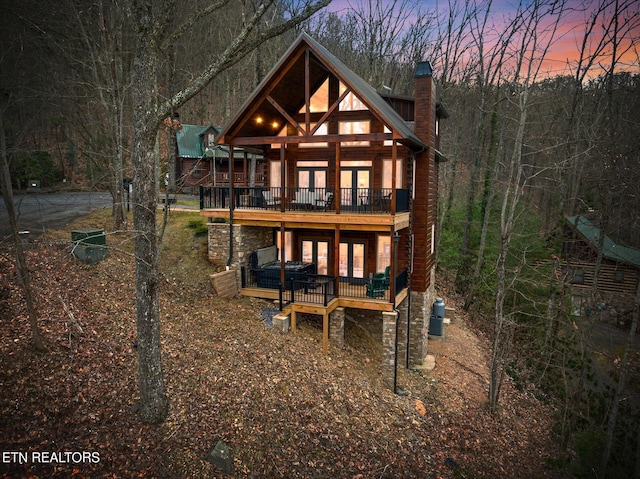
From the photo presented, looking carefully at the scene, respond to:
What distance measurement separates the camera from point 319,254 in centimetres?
1738

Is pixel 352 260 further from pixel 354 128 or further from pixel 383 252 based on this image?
pixel 354 128

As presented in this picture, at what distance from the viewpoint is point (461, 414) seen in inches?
520

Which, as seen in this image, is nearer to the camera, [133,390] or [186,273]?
[133,390]

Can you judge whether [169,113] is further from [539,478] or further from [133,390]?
[539,478]

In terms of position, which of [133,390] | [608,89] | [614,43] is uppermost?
[614,43]

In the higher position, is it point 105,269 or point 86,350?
point 105,269

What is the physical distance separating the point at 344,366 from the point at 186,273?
7325mm

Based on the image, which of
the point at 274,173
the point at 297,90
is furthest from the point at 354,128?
the point at 274,173

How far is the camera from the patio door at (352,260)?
1668 centimetres

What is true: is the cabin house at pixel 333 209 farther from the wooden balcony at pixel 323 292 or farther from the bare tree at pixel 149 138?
the bare tree at pixel 149 138

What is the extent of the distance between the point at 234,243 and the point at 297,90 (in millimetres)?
7063

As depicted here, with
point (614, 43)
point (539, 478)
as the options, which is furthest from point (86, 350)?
point (614, 43)

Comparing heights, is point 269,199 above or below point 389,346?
above

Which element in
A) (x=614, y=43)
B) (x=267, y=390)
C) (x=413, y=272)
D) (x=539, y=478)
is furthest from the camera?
(x=413, y=272)
